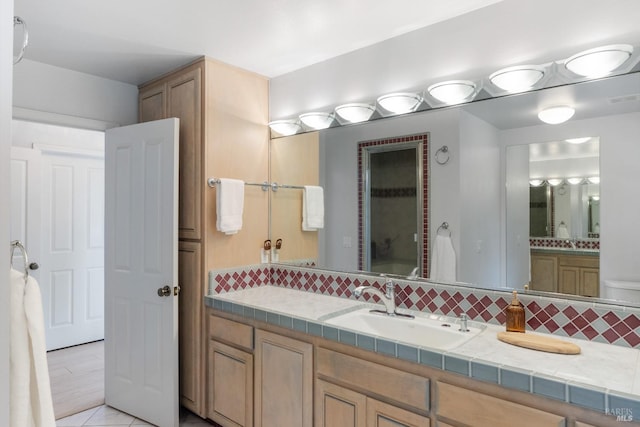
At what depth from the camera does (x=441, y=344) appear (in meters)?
1.81

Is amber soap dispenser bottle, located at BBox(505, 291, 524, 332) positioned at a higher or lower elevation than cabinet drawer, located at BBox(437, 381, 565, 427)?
higher

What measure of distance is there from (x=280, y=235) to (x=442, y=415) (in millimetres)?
1686

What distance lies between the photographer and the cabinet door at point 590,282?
1.64m

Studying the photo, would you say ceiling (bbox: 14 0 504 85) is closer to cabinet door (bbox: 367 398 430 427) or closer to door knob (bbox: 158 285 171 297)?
door knob (bbox: 158 285 171 297)

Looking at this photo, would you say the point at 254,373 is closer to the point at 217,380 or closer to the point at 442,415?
the point at 217,380

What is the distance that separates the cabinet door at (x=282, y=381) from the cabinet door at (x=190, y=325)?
22.2 inches

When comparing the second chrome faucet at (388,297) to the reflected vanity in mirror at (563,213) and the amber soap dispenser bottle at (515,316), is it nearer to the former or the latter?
the amber soap dispenser bottle at (515,316)

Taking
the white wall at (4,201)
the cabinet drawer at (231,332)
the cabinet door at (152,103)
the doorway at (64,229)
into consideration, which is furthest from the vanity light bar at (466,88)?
the doorway at (64,229)

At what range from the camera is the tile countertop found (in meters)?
1.16

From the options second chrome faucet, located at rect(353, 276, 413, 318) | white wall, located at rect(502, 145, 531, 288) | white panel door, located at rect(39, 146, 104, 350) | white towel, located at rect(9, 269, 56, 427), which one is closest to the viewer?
white towel, located at rect(9, 269, 56, 427)

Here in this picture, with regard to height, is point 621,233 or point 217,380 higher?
point 621,233

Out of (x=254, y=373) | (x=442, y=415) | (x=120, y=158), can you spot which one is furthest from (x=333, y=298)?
(x=120, y=158)

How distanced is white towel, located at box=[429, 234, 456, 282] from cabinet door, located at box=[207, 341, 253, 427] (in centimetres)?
113

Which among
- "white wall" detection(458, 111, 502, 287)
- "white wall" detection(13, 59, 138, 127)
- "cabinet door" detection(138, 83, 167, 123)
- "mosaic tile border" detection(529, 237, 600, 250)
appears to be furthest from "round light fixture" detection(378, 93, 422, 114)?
"white wall" detection(13, 59, 138, 127)
